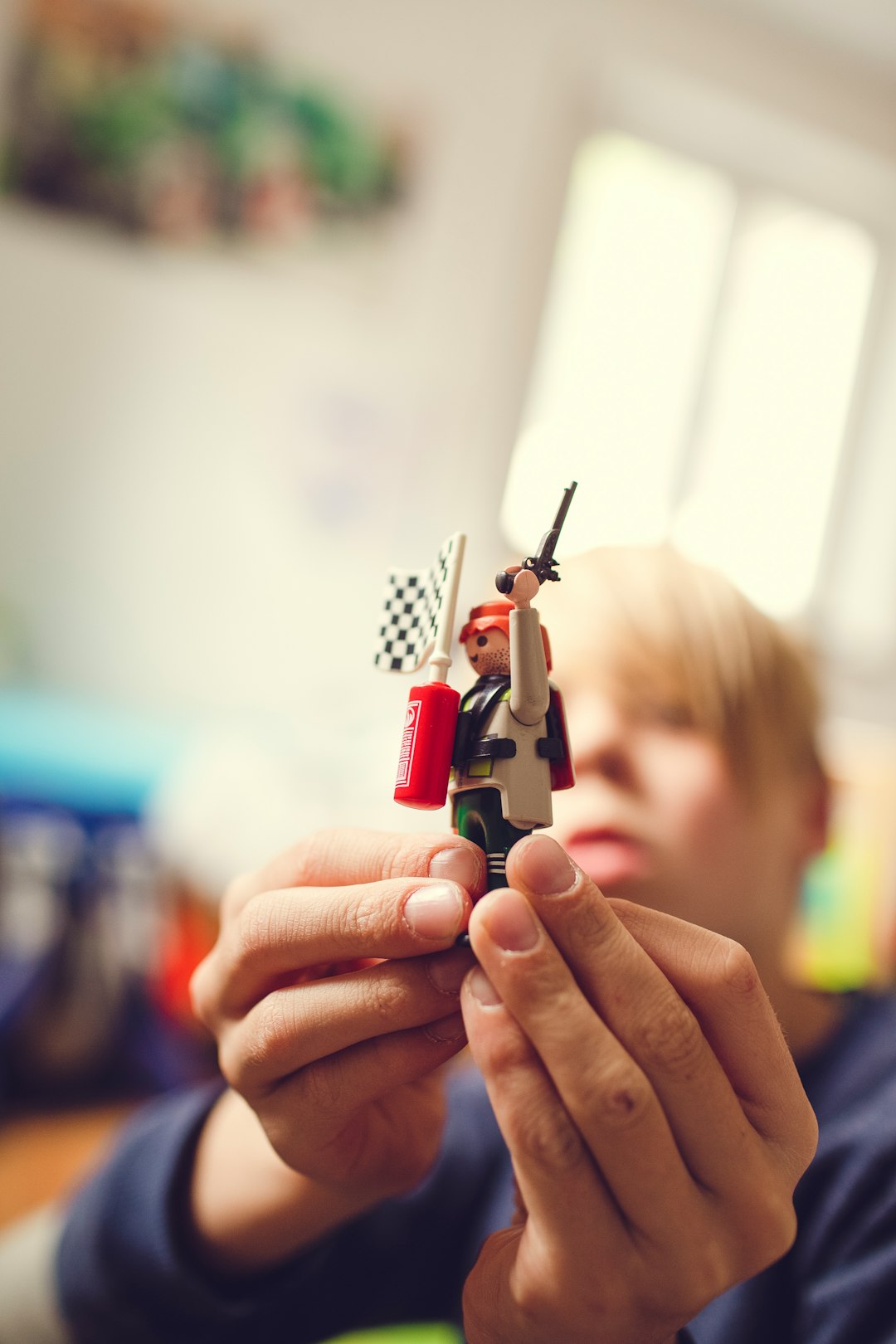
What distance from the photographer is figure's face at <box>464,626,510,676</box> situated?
0.28 m

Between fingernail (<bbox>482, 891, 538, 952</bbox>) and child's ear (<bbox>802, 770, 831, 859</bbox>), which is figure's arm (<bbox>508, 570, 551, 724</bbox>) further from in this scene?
child's ear (<bbox>802, 770, 831, 859</bbox>)

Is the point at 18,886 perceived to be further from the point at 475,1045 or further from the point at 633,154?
the point at 633,154

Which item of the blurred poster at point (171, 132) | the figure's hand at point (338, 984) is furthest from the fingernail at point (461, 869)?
the blurred poster at point (171, 132)

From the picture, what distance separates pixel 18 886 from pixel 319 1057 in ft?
3.08

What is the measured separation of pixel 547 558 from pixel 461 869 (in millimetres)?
95

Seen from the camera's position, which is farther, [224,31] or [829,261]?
[224,31]

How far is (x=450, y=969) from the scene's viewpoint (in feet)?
0.88

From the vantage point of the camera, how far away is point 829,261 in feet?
5.02

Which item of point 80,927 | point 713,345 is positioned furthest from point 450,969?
point 713,345

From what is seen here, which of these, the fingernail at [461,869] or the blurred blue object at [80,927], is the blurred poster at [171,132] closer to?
the blurred blue object at [80,927]

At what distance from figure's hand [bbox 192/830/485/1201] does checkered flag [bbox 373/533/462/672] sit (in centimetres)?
6

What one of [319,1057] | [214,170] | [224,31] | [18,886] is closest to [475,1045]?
[319,1057]

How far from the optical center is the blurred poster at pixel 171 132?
5.88ft

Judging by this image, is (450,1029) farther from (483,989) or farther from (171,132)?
(171,132)
